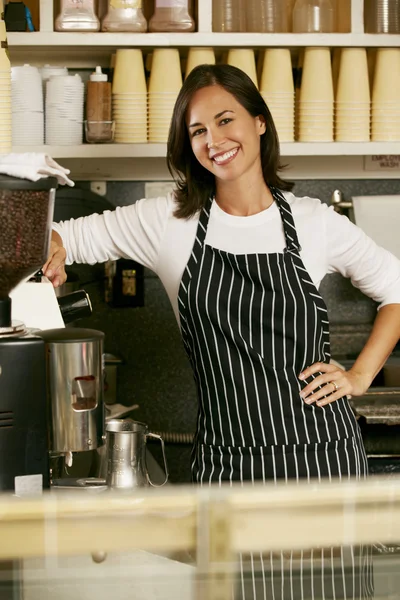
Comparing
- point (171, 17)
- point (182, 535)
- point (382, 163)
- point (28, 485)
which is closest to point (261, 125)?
point (171, 17)

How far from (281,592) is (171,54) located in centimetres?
199

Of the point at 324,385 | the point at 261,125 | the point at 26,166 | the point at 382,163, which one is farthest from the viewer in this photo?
the point at 382,163

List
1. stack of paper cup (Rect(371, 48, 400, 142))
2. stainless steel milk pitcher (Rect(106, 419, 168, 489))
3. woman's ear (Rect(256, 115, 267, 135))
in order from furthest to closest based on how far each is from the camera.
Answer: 1. stack of paper cup (Rect(371, 48, 400, 142))
2. woman's ear (Rect(256, 115, 267, 135))
3. stainless steel milk pitcher (Rect(106, 419, 168, 489))

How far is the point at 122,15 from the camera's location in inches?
96.0

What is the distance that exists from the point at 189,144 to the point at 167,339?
112 cm

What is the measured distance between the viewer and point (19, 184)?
98 centimetres

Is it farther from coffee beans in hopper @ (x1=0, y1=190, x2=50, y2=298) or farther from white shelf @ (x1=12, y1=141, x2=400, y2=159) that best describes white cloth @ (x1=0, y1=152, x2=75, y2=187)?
white shelf @ (x1=12, y1=141, x2=400, y2=159)

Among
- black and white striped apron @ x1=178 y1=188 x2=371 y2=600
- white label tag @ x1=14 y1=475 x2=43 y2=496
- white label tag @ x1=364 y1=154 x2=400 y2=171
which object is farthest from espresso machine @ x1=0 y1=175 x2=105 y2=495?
white label tag @ x1=364 y1=154 x2=400 y2=171

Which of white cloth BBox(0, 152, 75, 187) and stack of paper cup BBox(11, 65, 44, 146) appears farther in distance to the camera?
stack of paper cup BBox(11, 65, 44, 146)

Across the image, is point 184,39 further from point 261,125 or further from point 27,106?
point 261,125

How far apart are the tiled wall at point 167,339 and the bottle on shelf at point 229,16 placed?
2.13 ft

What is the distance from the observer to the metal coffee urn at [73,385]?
1.05 metres

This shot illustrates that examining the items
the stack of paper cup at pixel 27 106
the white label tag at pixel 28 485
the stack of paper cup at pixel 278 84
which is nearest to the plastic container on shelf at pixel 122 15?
the stack of paper cup at pixel 27 106

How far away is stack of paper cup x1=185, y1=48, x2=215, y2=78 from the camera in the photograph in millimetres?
2484
